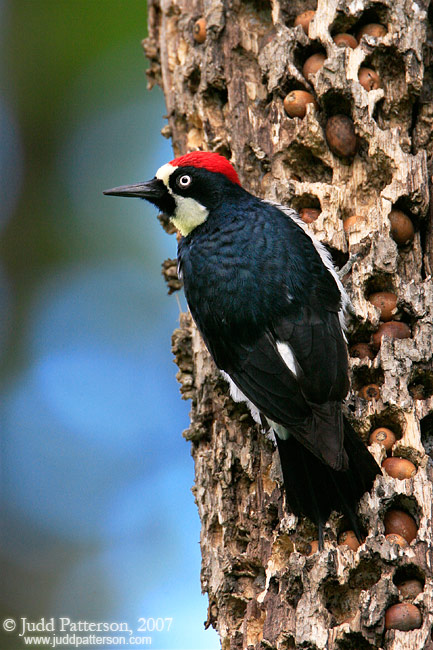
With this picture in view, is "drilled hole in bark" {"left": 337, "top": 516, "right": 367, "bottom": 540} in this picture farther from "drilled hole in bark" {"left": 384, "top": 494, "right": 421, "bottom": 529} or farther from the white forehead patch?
the white forehead patch

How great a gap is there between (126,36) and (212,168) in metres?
2.45

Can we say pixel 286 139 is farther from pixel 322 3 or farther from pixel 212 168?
pixel 322 3

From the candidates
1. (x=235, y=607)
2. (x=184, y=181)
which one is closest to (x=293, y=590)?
(x=235, y=607)

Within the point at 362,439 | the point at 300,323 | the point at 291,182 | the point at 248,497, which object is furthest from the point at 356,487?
the point at 291,182

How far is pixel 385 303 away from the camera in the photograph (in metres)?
3.25

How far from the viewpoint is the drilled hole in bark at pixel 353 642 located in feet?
8.41

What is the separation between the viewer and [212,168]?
3623 mm

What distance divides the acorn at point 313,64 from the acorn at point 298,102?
10 cm

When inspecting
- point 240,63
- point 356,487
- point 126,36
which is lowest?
point 356,487

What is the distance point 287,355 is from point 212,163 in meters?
0.99

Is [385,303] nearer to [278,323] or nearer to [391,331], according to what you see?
[391,331]

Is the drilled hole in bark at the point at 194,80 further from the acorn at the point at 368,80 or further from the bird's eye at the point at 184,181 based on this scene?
the acorn at the point at 368,80

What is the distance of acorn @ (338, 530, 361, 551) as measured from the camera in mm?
2818

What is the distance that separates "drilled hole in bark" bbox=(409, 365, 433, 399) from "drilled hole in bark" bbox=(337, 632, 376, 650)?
940 millimetres
